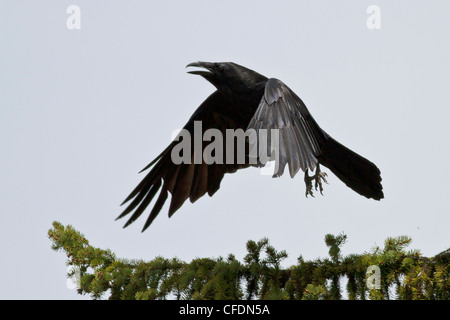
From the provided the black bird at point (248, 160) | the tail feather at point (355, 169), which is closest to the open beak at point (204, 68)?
the black bird at point (248, 160)

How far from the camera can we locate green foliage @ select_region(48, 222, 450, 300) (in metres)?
3.26

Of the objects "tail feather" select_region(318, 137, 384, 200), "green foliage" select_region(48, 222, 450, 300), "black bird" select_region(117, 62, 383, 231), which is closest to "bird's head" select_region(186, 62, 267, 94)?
"black bird" select_region(117, 62, 383, 231)

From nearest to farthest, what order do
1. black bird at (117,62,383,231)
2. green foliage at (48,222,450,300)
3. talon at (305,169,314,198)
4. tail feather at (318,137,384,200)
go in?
1. green foliage at (48,222,450,300)
2. black bird at (117,62,383,231)
3. tail feather at (318,137,384,200)
4. talon at (305,169,314,198)

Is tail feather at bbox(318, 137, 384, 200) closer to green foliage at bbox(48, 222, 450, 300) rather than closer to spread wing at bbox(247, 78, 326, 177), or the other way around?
spread wing at bbox(247, 78, 326, 177)

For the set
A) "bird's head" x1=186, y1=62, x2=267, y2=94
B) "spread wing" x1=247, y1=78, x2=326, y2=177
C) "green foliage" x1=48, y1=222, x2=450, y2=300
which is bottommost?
"green foliage" x1=48, y1=222, x2=450, y2=300

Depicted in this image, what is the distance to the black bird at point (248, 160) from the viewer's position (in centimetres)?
439

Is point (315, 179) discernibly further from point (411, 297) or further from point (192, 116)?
point (411, 297)

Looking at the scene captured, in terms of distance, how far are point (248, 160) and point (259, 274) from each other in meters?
2.25

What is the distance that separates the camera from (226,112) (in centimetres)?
595

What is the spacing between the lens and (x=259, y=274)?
12.6 feet

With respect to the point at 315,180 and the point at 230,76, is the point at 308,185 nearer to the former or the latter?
the point at 315,180

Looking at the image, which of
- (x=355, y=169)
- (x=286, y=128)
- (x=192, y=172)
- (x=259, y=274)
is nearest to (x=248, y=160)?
(x=192, y=172)

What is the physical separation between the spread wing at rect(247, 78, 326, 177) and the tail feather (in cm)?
38

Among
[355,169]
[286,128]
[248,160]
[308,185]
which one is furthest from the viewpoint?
[248,160]
